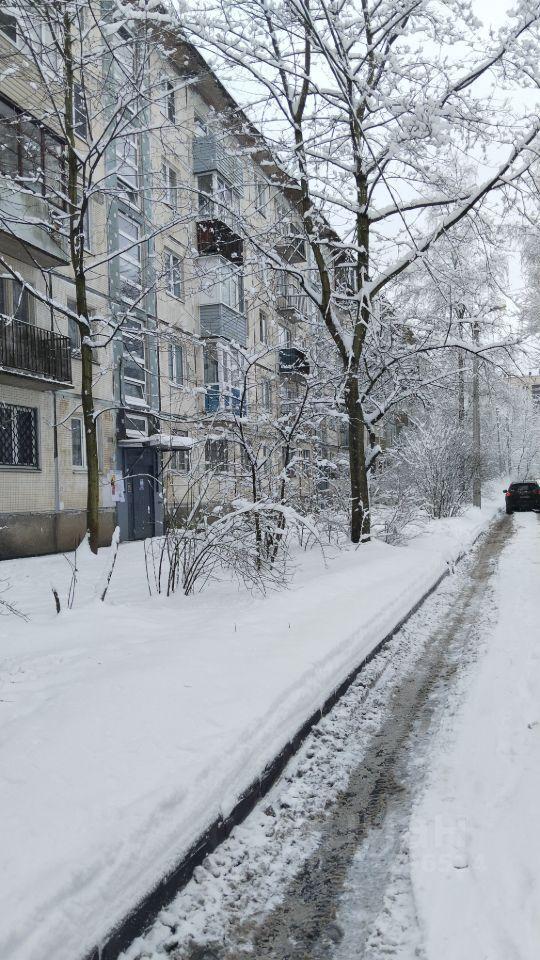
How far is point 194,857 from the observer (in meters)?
2.83

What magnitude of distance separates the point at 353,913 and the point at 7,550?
44.3 ft

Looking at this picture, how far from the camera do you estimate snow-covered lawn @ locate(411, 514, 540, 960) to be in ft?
7.48

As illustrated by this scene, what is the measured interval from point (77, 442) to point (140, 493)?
306cm

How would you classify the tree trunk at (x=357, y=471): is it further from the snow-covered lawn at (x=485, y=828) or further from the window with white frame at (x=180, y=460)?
the snow-covered lawn at (x=485, y=828)

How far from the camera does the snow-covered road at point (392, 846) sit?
238 cm

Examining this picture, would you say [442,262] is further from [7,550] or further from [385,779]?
[385,779]

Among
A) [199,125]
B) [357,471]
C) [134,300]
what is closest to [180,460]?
[134,300]

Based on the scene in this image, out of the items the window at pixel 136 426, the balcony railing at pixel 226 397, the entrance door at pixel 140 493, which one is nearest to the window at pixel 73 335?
the window at pixel 136 426

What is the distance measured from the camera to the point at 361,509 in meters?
12.5

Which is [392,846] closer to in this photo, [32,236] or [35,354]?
[35,354]

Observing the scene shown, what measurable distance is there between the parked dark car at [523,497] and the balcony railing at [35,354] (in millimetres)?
20791

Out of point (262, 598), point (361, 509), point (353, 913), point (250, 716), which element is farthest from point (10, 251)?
point (353, 913)

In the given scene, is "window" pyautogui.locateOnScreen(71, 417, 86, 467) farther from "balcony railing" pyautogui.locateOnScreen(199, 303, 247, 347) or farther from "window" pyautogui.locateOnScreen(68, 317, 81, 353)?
"balcony railing" pyautogui.locateOnScreen(199, 303, 247, 347)

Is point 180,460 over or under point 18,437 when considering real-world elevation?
under
